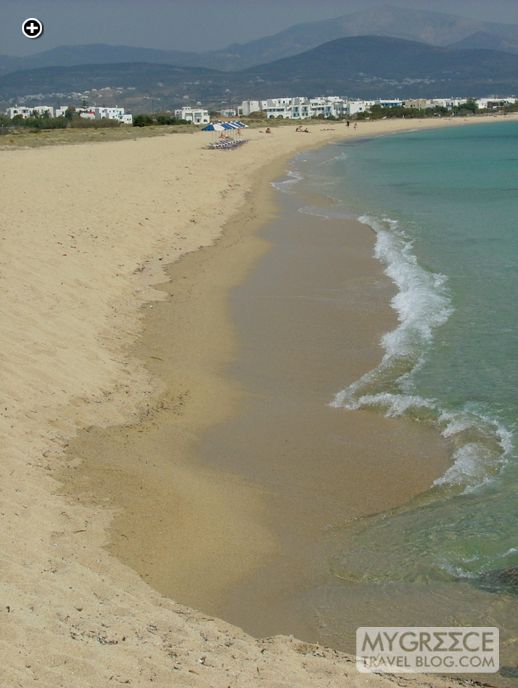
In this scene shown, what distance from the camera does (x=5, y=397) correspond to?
923 centimetres

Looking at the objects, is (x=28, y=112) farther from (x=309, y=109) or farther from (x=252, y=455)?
(x=252, y=455)

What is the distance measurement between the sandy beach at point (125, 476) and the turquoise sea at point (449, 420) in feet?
1.73

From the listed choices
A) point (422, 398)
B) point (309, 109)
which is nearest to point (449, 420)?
point (422, 398)

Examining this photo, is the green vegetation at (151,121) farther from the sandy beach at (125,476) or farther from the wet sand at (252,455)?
the wet sand at (252,455)

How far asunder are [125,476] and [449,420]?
377 centimetres

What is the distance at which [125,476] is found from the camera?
8180 millimetres

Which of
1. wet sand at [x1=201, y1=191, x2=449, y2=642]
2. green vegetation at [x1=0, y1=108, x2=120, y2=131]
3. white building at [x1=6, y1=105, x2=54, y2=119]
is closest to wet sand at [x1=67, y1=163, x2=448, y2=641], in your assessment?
wet sand at [x1=201, y1=191, x2=449, y2=642]

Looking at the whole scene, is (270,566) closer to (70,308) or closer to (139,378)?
(139,378)

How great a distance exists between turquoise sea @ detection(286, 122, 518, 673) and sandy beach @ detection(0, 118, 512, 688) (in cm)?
53

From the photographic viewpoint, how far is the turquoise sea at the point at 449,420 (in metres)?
6.41

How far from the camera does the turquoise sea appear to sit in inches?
253

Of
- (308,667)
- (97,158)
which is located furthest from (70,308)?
(97,158)

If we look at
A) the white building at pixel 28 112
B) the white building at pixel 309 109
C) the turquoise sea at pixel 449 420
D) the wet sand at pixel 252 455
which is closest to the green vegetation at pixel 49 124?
the white building at pixel 28 112

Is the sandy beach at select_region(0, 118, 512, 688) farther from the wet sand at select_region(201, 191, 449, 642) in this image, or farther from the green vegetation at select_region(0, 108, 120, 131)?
the green vegetation at select_region(0, 108, 120, 131)
